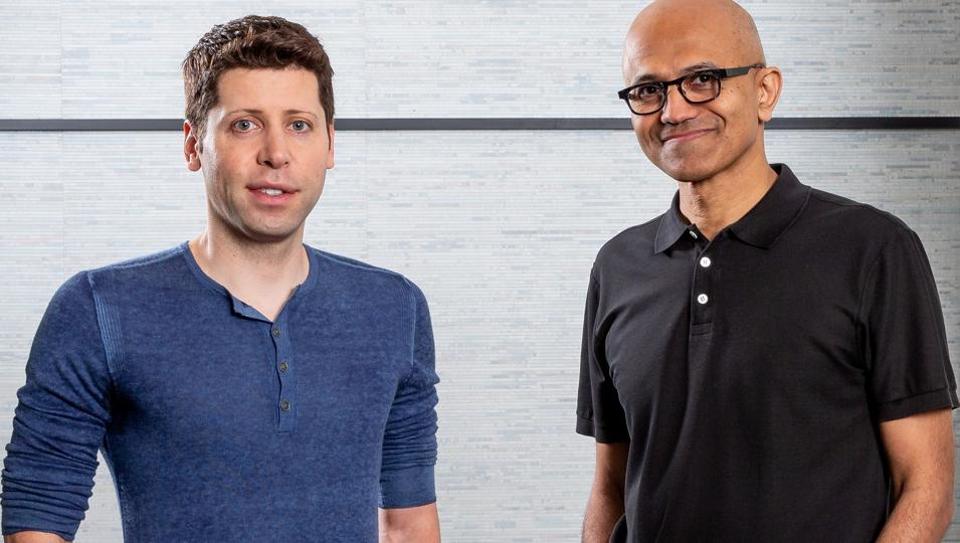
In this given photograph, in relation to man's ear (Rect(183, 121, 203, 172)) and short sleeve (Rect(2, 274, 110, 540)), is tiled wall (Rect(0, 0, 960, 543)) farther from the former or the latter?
short sleeve (Rect(2, 274, 110, 540))

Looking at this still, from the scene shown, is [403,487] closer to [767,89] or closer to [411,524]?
[411,524]

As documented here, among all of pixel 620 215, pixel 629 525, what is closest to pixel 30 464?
pixel 629 525

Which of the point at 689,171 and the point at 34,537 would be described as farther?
the point at 689,171

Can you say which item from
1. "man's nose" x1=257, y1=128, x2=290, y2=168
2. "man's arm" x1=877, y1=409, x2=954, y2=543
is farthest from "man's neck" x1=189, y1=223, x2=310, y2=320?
"man's arm" x1=877, y1=409, x2=954, y2=543

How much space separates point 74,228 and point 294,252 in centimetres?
140

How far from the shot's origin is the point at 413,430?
1446mm

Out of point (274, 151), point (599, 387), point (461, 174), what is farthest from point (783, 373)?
point (461, 174)

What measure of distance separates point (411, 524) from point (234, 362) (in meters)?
0.37

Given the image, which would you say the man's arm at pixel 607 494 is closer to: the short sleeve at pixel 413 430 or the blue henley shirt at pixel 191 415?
the short sleeve at pixel 413 430

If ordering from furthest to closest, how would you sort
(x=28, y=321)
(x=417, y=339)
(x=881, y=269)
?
(x=28, y=321) → (x=417, y=339) → (x=881, y=269)

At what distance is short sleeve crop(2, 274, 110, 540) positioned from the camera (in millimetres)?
1207

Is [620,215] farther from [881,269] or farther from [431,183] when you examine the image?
[881,269]

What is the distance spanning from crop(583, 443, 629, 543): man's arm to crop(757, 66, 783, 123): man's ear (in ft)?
1.80

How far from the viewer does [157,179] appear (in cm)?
255
